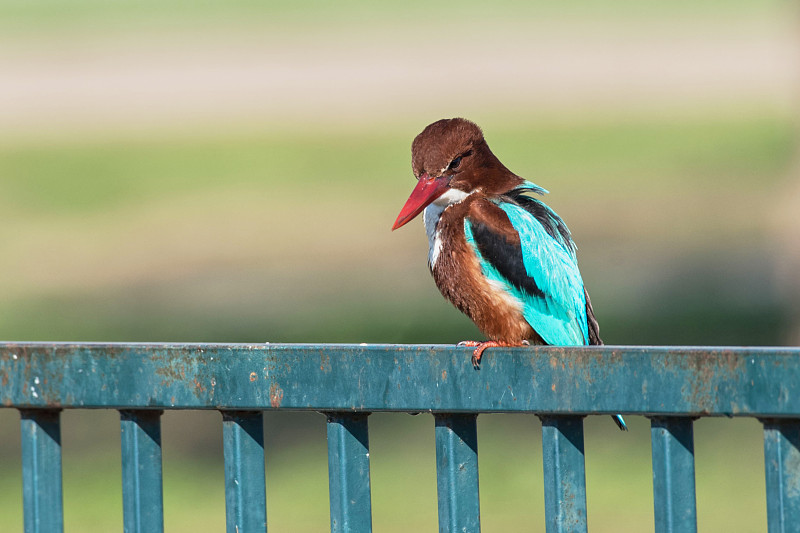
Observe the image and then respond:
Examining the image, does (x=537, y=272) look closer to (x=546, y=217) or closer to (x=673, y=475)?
(x=546, y=217)

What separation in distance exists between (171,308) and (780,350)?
392 inches

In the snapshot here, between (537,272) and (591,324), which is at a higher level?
(537,272)

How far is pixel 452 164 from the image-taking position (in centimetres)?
354

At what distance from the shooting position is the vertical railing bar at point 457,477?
82.2 inches

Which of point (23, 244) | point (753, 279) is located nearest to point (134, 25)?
point (23, 244)

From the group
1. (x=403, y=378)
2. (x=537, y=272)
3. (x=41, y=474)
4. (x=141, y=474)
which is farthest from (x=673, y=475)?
(x=537, y=272)

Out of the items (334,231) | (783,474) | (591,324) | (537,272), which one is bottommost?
(783,474)

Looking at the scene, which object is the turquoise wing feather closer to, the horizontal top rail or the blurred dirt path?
the horizontal top rail

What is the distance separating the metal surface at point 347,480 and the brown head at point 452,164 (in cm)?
142

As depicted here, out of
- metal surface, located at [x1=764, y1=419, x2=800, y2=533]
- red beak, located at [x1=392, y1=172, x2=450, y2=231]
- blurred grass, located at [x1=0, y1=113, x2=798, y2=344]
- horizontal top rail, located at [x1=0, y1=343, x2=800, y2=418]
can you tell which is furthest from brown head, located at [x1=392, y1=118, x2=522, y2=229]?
blurred grass, located at [x1=0, y1=113, x2=798, y2=344]

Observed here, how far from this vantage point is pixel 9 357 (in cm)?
230

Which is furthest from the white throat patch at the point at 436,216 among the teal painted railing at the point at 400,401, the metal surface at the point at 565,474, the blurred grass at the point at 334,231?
the blurred grass at the point at 334,231

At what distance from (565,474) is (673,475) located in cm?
17

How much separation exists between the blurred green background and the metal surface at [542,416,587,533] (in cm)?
340
